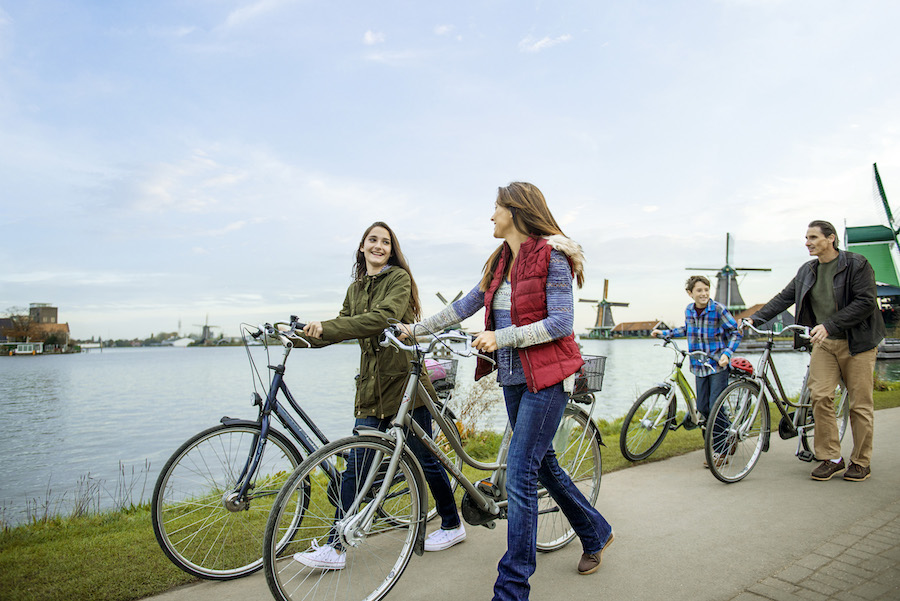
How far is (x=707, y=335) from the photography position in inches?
237

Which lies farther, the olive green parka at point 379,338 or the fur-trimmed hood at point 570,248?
the olive green parka at point 379,338

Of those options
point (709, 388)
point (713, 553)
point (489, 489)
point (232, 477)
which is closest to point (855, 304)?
point (709, 388)

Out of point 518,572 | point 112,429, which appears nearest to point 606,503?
point 518,572

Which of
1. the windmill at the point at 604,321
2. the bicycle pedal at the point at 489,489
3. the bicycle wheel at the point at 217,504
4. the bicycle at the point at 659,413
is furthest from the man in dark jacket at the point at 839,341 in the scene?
the windmill at the point at 604,321

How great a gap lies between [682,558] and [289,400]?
7.96 feet

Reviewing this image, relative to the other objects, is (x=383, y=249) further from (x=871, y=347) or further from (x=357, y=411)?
(x=871, y=347)

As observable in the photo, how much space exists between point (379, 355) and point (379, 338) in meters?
0.10

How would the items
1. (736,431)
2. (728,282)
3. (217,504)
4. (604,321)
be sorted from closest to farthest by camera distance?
(217,504) → (736,431) → (728,282) → (604,321)

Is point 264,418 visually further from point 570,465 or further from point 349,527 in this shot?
point 570,465

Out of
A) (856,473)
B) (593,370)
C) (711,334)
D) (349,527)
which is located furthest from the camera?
(711,334)

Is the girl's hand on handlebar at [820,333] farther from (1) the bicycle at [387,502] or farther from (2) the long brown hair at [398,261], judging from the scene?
(2) the long brown hair at [398,261]

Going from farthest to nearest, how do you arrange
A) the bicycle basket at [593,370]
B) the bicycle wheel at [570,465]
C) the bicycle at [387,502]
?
the bicycle basket at [593,370] < the bicycle wheel at [570,465] < the bicycle at [387,502]

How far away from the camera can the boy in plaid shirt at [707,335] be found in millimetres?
5926

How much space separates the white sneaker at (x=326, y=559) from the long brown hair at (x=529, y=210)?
1.91 m
